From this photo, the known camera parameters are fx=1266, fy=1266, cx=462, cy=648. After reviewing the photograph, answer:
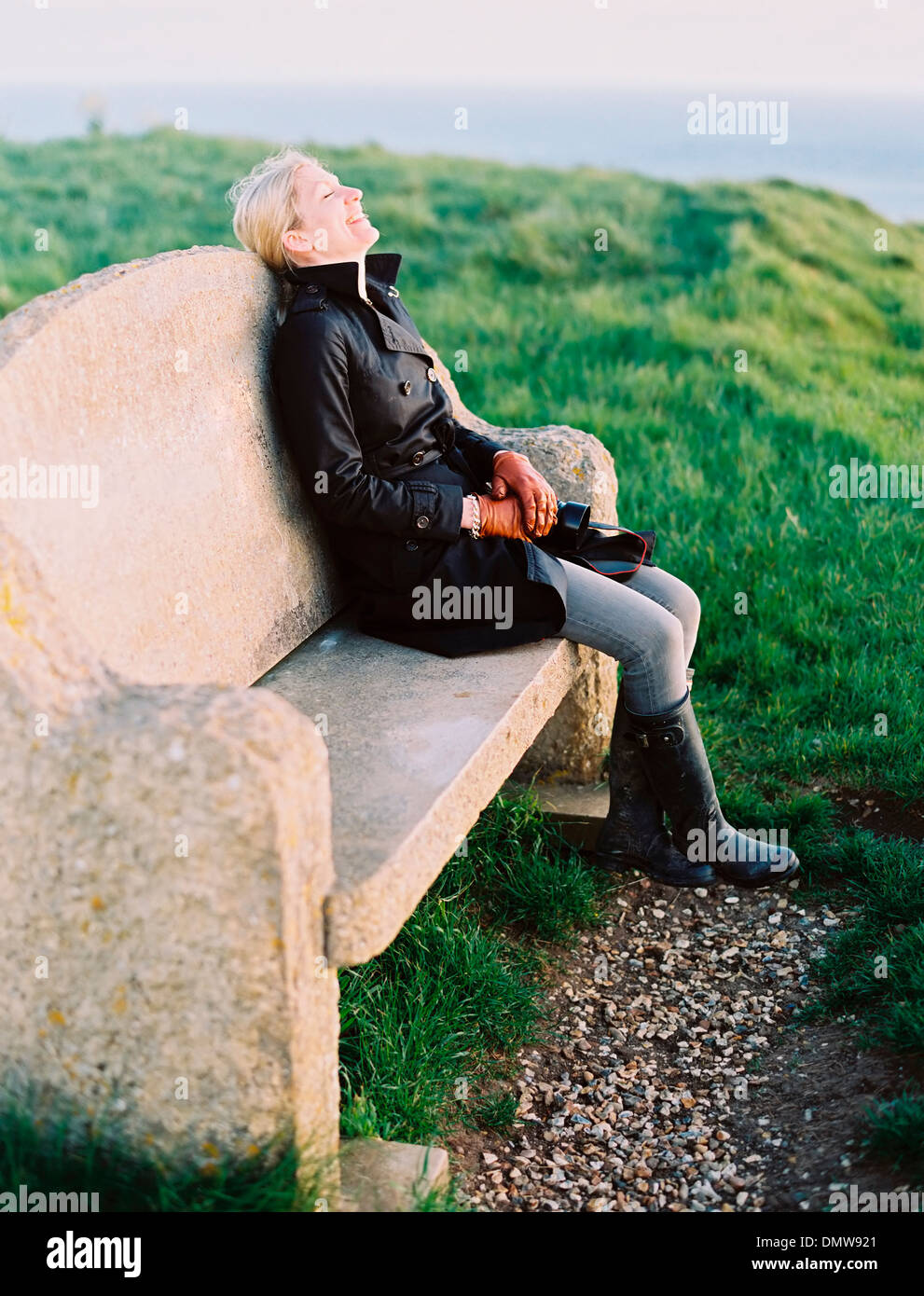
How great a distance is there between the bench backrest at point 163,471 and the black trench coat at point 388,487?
4.7 inches

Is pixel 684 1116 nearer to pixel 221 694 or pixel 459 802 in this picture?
pixel 459 802

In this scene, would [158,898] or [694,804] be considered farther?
[694,804]

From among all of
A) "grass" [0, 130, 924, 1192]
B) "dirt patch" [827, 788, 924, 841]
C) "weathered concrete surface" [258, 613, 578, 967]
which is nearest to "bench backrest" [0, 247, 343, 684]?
"weathered concrete surface" [258, 613, 578, 967]

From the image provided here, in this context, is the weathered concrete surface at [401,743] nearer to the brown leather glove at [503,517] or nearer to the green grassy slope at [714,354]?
the brown leather glove at [503,517]

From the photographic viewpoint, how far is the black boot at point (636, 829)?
11.4 ft

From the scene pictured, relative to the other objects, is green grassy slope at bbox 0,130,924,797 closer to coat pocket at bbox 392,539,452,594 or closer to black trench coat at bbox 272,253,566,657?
black trench coat at bbox 272,253,566,657

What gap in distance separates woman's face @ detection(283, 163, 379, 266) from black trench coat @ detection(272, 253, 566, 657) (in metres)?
0.06

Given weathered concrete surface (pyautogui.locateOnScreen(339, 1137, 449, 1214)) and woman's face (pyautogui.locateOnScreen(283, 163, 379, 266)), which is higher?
woman's face (pyautogui.locateOnScreen(283, 163, 379, 266))

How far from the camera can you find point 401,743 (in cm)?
266

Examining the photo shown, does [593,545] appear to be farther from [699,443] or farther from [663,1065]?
[699,443]

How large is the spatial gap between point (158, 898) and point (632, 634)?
5.13 feet

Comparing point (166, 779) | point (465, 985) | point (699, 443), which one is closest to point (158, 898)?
point (166, 779)

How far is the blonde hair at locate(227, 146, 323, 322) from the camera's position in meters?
3.10

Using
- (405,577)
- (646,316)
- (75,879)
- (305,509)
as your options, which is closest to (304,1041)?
(75,879)
